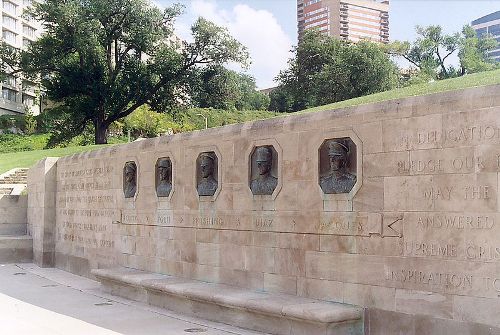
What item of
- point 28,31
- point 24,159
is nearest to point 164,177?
point 24,159

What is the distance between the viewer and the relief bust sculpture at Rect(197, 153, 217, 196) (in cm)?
1022

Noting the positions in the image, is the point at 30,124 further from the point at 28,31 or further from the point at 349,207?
the point at 349,207

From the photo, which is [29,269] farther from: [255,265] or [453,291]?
[453,291]

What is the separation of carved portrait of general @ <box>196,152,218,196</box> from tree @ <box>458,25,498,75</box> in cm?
4515

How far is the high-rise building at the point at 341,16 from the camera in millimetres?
169500

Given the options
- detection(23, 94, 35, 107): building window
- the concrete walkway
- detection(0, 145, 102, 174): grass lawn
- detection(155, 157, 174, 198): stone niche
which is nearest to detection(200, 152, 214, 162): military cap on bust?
detection(155, 157, 174, 198): stone niche

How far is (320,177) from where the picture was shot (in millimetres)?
8234

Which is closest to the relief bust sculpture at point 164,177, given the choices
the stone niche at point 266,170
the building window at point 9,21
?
the stone niche at point 266,170

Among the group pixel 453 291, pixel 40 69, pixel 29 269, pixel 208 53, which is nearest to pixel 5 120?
pixel 40 69

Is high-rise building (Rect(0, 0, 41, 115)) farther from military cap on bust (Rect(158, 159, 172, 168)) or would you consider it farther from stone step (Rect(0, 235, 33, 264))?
military cap on bust (Rect(158, 159, 172, 168))

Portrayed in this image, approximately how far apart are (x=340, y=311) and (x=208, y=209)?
3594 millimetres

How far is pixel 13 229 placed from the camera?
64.5ft

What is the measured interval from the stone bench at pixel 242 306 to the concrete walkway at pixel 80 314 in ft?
0.53

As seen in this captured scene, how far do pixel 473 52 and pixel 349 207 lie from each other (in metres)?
51.6
